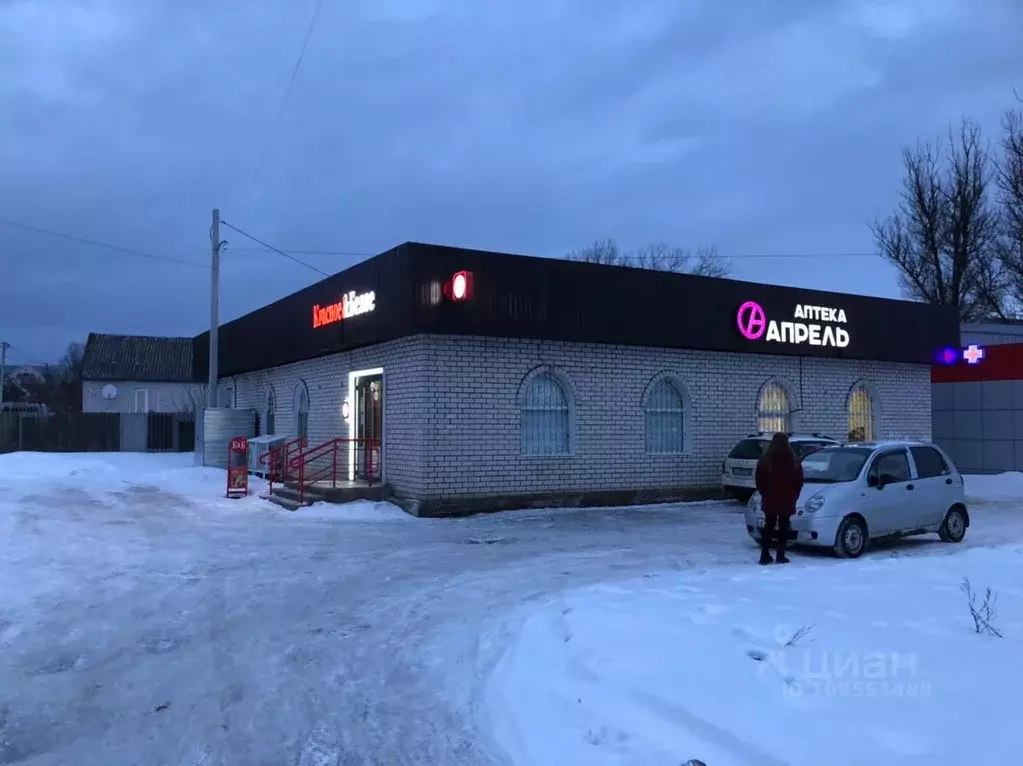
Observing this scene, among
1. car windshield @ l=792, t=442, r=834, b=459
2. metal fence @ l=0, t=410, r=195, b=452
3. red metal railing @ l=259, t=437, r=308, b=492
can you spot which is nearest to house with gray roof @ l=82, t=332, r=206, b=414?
metal fence @ l=0, t=410, r=195, b=452

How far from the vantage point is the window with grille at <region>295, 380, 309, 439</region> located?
23719 mm

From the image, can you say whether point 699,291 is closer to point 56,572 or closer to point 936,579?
point 936,579

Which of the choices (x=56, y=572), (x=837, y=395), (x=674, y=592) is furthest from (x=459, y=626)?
(x=837, y=395)

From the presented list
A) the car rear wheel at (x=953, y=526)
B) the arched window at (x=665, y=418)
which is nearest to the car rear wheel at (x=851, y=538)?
the car rear wheel at (x=953, y=526)

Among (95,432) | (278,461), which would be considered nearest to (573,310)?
(278,461)

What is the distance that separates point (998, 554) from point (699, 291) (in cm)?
1105

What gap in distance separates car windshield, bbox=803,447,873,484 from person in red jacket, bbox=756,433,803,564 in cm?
153

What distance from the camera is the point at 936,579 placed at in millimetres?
8320

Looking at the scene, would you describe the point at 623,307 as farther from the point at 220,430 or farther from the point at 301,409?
the point at 220,430

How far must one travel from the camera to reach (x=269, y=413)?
26953 millimetres

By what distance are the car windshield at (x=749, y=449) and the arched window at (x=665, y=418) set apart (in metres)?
1.61

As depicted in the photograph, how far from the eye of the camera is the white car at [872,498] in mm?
11906

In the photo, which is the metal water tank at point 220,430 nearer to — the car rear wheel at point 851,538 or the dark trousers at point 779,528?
the dark trousers at point 779,528

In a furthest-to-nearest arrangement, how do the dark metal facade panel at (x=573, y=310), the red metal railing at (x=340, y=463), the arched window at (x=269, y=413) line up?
the arched window at (x=269, y=413)
the red metal railing at (x=340, y=463)
the dark metal facade panel at (x=573, y=310)
